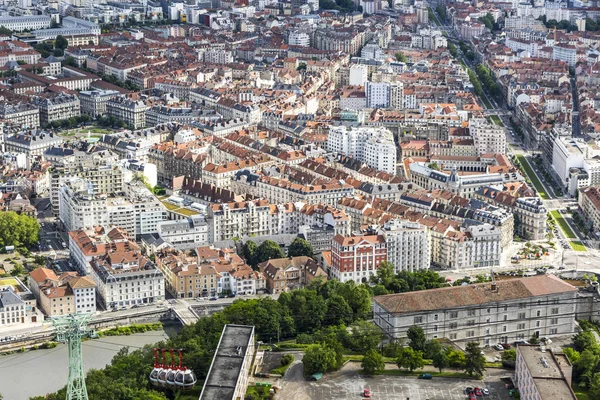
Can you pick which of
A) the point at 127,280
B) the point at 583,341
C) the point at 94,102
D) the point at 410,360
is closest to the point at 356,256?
the point at 127,280

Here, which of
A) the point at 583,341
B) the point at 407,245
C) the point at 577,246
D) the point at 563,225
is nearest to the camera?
the point at 583,341

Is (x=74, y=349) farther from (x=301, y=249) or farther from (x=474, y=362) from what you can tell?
(x=301, y=249)

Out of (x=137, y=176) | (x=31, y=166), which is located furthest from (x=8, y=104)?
(x=137, y=176)

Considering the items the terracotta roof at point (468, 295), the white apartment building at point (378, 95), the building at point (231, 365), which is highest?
the white apartment building at point (378, 95)

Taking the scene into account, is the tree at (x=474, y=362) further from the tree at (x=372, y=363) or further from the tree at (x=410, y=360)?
the tree at (x=372, y=363)

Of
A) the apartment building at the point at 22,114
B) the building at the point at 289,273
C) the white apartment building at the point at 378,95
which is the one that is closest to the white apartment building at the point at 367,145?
the white apartment building at the point at 378,95
